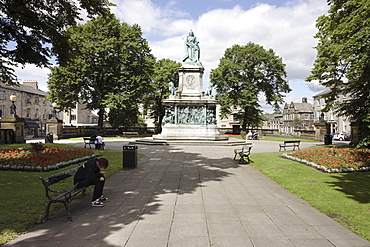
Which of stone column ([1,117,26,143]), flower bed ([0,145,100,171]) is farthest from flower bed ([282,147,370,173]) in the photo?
stone column ([1,117,26,143])

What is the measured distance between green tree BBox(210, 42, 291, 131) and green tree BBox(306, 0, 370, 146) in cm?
1793

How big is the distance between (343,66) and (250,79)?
23.6 m

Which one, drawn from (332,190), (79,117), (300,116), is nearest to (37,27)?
(332,190)

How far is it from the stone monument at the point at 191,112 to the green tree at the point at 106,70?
10.9 metres

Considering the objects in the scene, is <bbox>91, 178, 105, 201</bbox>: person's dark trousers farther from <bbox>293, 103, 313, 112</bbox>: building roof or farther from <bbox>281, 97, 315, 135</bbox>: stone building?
<bbox>293, 103, 313, 112</bbox>: building roof

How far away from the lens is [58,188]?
770 cm

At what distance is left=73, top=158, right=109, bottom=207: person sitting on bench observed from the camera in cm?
611

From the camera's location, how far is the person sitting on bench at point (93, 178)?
6.11 m

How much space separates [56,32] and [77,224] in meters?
12.0

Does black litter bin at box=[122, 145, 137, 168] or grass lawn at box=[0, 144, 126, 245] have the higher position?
black litter bin at box=[122, 145, 137, 168]

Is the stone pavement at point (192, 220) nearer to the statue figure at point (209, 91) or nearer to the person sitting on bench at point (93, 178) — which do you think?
the person sitting on bench at point (93, 178)

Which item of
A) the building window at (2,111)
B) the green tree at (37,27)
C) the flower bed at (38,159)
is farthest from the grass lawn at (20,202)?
the building window at (2,111)

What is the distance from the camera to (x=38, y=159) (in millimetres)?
11062

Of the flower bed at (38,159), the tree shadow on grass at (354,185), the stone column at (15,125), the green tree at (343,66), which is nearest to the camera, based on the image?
the tree shadow on grass at (354,185)
